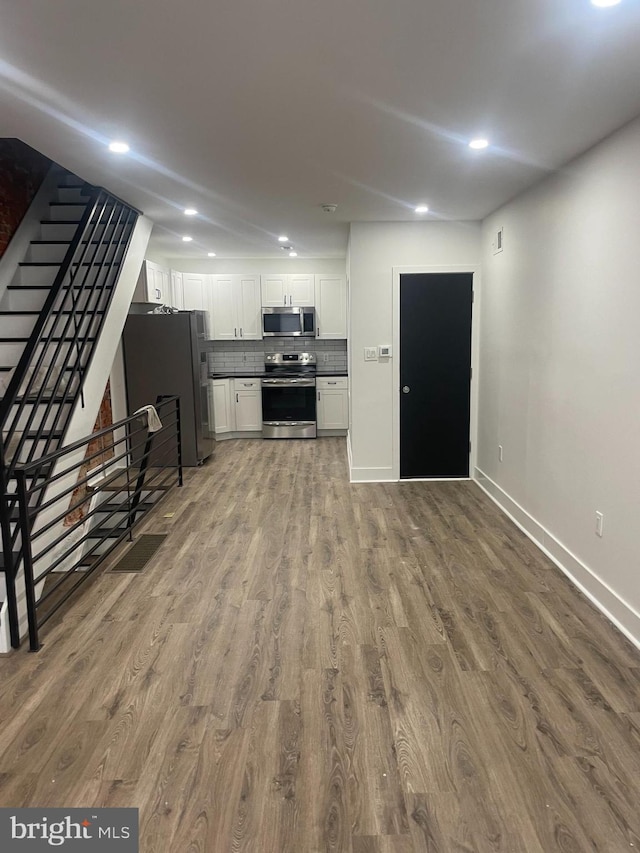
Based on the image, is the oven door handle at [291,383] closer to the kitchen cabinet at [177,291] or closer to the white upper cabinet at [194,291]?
the white upper cabinet at [194,291]

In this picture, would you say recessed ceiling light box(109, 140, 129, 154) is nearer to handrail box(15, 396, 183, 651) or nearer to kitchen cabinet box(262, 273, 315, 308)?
handrail box(15, 396, 183, 651)

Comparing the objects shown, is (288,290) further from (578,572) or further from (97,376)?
(578,572)

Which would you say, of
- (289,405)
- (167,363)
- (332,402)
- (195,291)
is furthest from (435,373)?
(195,291)

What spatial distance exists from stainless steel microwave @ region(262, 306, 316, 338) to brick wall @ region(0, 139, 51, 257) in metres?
3.55

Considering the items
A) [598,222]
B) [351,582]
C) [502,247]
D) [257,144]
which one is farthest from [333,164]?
[351,582]

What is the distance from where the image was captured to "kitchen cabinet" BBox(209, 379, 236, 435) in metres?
7.61

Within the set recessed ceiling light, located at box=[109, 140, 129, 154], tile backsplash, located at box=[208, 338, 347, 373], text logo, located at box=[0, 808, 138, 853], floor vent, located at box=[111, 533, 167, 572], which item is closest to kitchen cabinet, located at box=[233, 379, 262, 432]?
tile backsplash, located at box=[208, 338, 347, 373]

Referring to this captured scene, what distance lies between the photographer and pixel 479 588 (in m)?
3.20

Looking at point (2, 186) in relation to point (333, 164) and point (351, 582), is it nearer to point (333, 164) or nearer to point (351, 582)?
point (333, 164)

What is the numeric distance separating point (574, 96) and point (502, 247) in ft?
7.41

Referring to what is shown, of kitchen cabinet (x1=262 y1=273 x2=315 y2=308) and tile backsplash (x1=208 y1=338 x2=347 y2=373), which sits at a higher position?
kitchen cabinet (x1=262 y1=273 x2=315 y2=308)

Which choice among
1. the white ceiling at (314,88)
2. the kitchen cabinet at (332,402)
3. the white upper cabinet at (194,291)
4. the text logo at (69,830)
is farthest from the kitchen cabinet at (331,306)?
the text logo at (69,830)

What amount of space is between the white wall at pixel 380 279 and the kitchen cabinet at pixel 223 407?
2789 millimetres

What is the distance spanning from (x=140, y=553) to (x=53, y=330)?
1.63m
